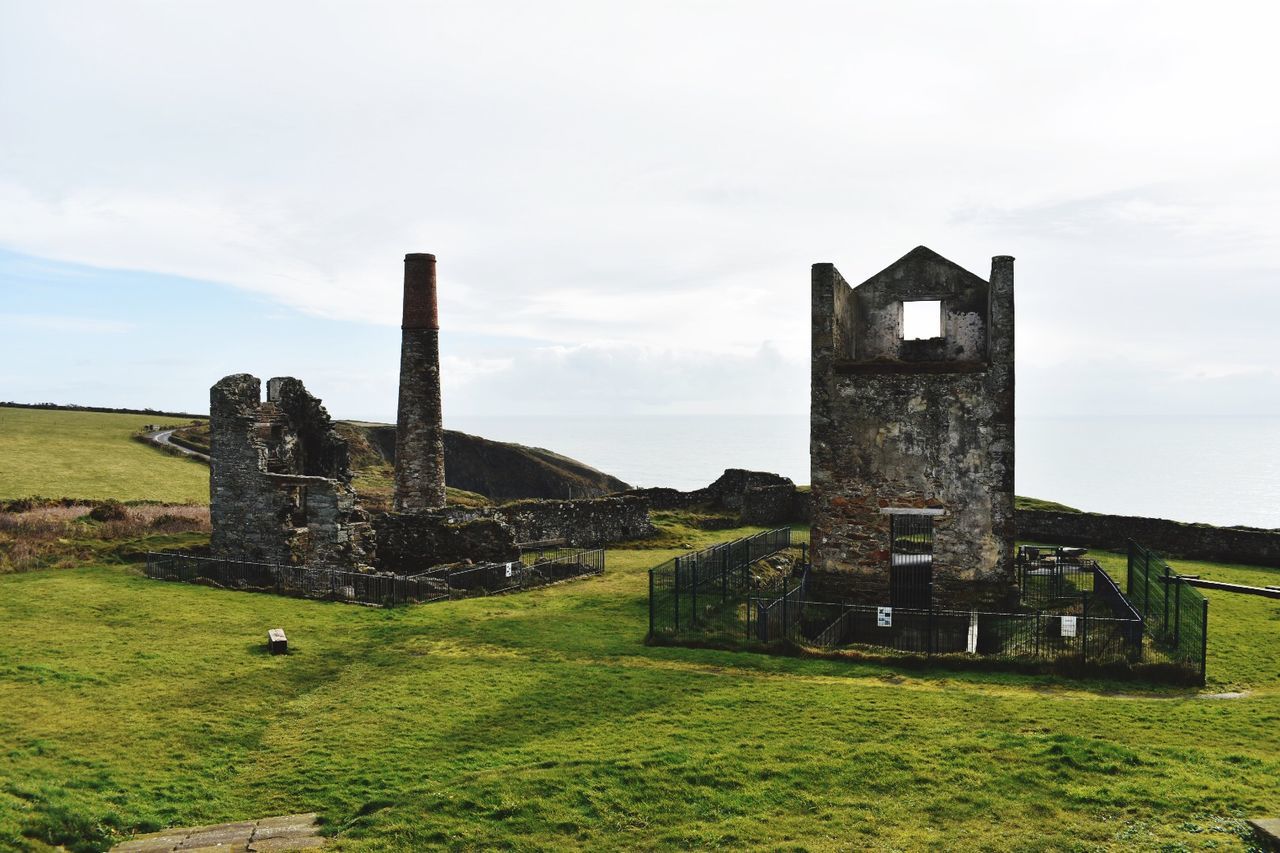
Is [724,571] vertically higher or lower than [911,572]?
lower

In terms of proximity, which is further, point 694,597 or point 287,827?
point 694,597

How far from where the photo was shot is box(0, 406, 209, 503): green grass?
42.3 meters

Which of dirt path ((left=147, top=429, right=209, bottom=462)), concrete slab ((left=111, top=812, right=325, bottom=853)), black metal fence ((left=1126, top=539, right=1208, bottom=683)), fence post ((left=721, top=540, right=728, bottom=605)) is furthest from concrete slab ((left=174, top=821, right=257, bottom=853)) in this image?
dirt path ((left=147, top=429, right=209, bottom=462))

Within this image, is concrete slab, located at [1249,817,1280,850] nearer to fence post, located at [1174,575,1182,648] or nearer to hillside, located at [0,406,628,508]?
fence post, located at [1174,575,1182,648]

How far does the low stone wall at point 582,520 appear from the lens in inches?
1401

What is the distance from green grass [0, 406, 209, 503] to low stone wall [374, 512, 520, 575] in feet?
62.6

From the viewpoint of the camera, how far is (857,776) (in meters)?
10.7

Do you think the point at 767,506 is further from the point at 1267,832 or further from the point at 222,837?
the point at 222,837

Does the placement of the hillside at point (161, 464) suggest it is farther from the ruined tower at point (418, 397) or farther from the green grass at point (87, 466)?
the ruined tower at point (418, 397)

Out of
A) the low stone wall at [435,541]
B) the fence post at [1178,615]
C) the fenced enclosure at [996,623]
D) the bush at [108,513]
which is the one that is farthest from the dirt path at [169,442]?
the fence post at [1178,615]

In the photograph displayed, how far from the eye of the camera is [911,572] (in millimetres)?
22156

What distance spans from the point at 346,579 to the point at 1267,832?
68.4 feet

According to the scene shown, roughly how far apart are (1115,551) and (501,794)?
3248 centimetres

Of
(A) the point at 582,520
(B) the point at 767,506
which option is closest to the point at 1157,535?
(B) the point at 767,506
